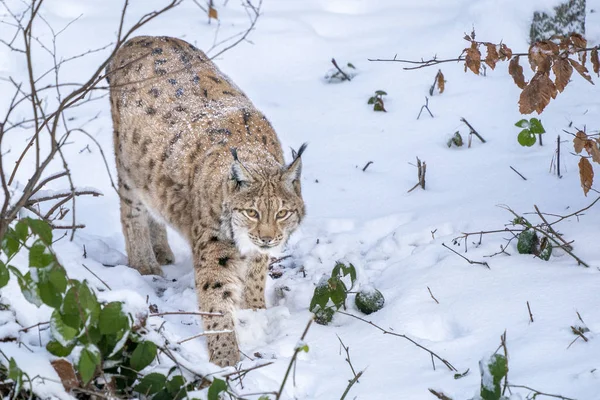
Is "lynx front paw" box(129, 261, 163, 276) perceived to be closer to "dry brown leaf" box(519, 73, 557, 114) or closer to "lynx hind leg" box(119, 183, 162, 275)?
"lynx hind leg" box(119, 183, 162, 275)

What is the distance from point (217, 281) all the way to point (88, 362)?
7.62ft

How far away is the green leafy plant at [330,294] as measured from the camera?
4.45m

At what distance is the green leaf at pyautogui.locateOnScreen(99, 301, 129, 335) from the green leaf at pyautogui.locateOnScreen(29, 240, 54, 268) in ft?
0.77

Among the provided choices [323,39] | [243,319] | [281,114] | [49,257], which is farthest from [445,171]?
[49,257]

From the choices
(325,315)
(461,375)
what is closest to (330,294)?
(325,315)

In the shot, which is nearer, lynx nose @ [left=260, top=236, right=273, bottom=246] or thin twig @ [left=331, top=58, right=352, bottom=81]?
lynx nose @ [left=260, top=236, right=273, bottom=246]

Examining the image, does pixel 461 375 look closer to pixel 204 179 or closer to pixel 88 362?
pixel 88 362

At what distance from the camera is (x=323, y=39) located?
8688 mm

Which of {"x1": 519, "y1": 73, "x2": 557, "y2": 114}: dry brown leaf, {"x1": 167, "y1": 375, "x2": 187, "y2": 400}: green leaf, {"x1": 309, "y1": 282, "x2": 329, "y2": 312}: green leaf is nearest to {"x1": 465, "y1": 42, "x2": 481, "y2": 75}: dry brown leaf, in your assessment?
{"x1": 519, "y1": 73, "x2": 557, "y2": 114}: dry brown leaf

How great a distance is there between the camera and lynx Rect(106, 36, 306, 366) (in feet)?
15.6

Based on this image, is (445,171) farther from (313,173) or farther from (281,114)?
(281,114)

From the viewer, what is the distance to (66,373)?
2777 mm

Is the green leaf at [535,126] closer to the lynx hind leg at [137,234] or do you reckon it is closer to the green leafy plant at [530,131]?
the green leafy plant at [530,131]

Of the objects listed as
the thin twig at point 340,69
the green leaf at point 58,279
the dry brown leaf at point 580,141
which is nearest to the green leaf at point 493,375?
the green leaf at point 58,279
